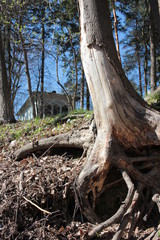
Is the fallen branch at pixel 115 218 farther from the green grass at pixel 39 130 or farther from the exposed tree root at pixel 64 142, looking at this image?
the green grass at pixel 39 130

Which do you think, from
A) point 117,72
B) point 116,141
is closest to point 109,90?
point 117,72

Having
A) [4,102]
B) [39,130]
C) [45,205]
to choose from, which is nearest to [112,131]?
[45,205]

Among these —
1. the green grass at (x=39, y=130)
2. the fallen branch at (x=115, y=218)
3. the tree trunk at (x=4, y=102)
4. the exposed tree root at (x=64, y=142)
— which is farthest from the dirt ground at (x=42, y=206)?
the tree trunk at (x=4, y=102)

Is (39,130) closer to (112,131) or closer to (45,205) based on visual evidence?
(45,205)

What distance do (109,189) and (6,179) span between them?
6.24 ft

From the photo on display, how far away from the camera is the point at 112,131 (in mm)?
3527

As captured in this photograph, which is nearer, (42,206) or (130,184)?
(130,184)

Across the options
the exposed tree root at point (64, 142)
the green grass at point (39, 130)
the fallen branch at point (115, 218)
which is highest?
the green grass at point (39, 130)

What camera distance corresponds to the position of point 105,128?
11.7 feet

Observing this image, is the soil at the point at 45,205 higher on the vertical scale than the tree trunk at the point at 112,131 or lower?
lower

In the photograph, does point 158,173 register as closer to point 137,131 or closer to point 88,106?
point 137,131

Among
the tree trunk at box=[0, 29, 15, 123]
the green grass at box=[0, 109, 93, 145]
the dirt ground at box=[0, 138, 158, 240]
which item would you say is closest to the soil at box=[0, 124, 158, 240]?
the dirt ground at box=[0, 138, 158, 240]

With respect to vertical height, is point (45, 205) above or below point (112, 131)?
below

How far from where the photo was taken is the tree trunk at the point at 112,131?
11.3 feet
